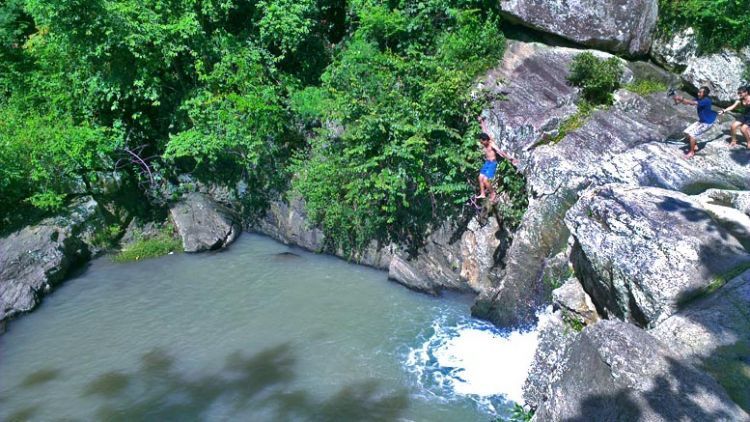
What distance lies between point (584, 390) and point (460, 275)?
19.8 ft

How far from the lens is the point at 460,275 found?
11852 millimetres

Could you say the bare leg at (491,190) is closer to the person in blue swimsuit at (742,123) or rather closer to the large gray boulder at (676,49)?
the person in blue swimsuit at (742,123)

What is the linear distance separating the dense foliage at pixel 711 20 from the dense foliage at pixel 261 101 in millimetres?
Result: 3879

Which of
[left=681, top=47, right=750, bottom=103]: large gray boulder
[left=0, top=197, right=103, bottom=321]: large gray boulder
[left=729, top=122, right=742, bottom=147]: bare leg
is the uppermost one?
[left=681, top=47, right=750, bottom=103]: large gray boulder

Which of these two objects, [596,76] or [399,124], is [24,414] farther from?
[596,76]

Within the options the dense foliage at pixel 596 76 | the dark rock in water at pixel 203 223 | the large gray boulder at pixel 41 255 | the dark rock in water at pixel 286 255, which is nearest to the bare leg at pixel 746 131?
the dense foliage at pixel 596 76

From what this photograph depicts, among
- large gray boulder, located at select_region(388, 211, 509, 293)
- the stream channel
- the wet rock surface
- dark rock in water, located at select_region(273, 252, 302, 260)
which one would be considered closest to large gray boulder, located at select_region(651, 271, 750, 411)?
the wet rock surface

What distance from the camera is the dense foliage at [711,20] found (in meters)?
11.8

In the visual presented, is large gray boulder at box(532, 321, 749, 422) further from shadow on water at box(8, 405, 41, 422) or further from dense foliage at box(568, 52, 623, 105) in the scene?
shadow on water at box(8, 405, 41, 422)

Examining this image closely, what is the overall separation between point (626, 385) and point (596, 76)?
26.9 feet

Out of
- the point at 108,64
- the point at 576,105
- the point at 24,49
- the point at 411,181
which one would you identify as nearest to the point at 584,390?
the point at 411,181

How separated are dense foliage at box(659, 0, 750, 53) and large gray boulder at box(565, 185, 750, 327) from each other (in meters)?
5.70

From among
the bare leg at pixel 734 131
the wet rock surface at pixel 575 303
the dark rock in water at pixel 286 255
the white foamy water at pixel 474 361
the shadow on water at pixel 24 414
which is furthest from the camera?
the dark rock in water at pixel 286 255

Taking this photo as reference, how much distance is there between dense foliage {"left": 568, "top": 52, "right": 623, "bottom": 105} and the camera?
11.9 m
